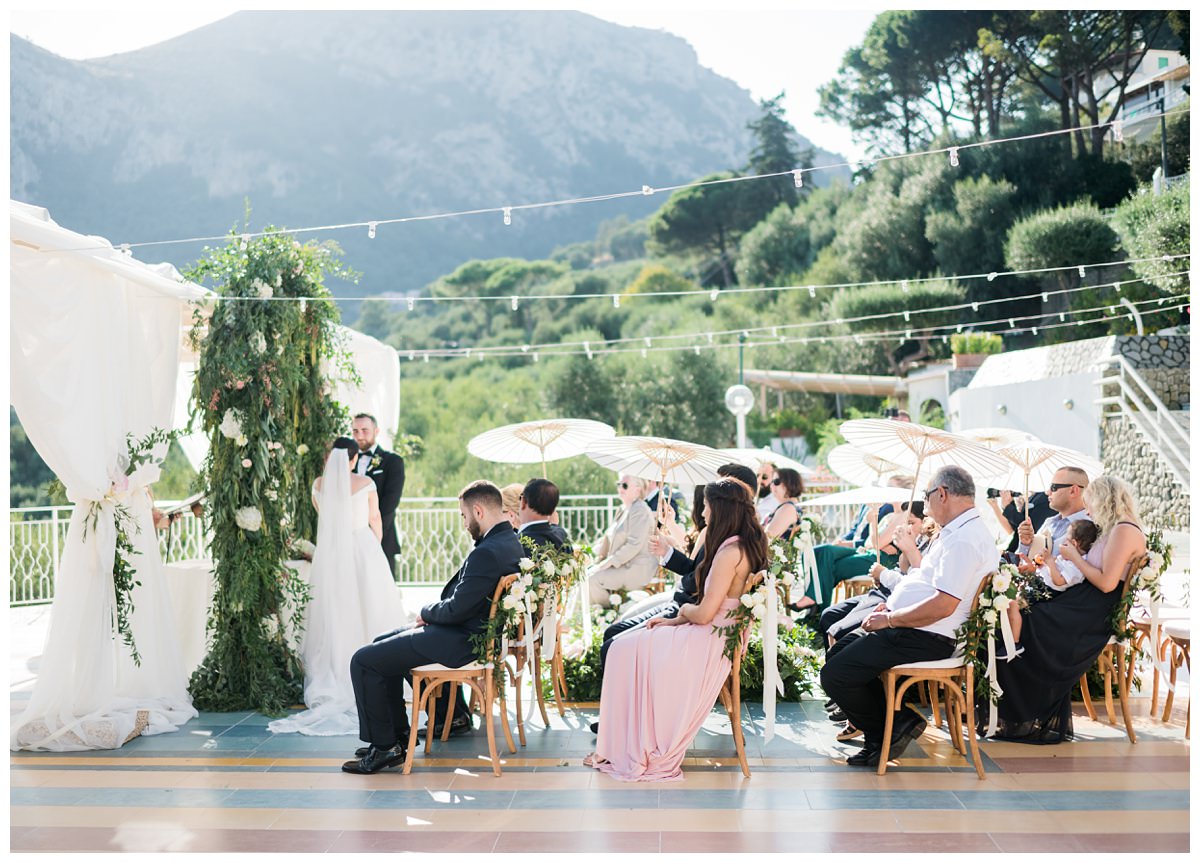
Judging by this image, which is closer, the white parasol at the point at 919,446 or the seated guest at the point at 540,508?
the seated guest at the point at 540,508

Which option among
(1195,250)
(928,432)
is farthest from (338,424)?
(1195,250)

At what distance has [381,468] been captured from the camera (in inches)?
289

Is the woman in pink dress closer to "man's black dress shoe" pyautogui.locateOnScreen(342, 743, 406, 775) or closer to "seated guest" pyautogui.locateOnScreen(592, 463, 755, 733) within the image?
"seated guest" pyautogui.locateOnScreen(592, 463, 755, 733)

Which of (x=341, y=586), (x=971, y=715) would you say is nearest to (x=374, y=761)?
(x=341, y=586)

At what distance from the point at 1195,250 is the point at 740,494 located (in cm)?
194

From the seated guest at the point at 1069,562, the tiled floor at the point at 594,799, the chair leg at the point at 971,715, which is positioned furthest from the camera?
the seated guest at the point at 1069,562

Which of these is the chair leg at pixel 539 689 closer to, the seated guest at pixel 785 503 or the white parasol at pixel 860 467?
the seated guest at pixel 785 503

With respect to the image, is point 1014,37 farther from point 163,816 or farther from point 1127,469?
point 163,816

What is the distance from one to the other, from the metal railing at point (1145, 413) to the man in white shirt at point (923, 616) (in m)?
8.85

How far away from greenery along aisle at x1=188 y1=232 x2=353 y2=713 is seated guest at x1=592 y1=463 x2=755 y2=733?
72.6 inches

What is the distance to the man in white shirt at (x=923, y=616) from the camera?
4484 mm

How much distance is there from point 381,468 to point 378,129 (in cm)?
8016

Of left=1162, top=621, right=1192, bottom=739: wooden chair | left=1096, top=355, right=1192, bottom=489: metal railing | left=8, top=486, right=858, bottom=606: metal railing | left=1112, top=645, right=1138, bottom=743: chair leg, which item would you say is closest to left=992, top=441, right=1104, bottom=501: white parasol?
left=1162, top=621, right=1192, bottom=739: wooden chair

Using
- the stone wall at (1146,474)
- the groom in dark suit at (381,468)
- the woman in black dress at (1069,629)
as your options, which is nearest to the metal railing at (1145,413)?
the stone wall at (1146,474)
